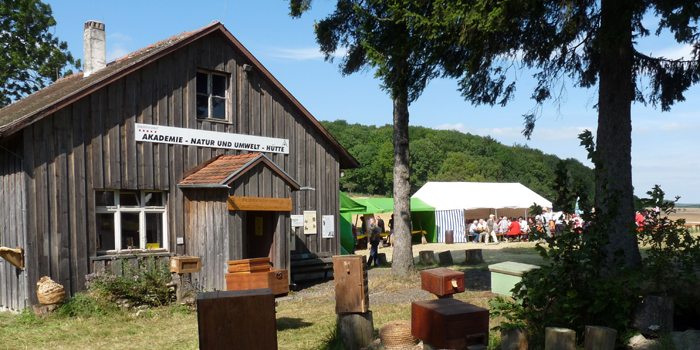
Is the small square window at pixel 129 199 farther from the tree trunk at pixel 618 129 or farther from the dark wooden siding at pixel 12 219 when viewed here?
the tree trunk at pixel 618 129

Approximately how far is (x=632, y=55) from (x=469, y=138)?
3610 inches

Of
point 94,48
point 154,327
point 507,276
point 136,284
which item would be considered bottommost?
point 154,327

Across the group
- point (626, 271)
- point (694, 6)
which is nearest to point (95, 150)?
point (626, 271)

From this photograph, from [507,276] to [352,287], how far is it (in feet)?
7.38

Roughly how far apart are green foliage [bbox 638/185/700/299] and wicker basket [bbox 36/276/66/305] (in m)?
9.78

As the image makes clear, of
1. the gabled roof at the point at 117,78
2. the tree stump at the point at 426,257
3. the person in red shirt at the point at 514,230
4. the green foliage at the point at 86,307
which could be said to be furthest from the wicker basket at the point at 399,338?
the person in red shirt at the point at 514,230

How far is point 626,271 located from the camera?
260 inches

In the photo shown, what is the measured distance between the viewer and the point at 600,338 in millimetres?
6098

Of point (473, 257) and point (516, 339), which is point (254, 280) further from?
point (473, 257)

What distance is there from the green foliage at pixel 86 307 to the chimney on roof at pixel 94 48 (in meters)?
6.30

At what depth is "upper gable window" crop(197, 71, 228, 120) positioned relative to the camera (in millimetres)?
13992

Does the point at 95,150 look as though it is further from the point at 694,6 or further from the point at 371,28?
the point at 694,6

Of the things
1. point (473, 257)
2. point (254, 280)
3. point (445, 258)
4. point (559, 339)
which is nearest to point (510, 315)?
point (559, 339)

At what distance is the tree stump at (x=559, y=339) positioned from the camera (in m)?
6.11
